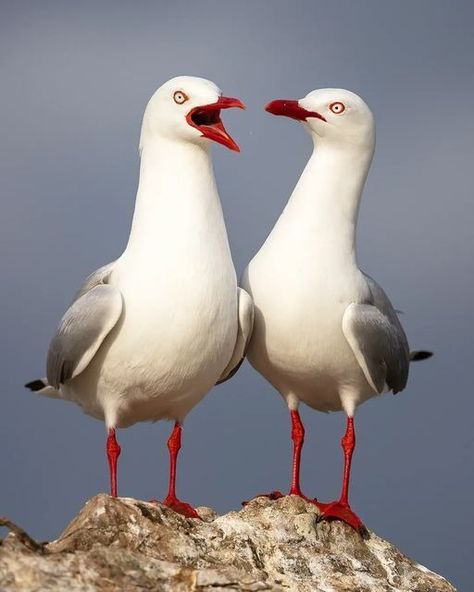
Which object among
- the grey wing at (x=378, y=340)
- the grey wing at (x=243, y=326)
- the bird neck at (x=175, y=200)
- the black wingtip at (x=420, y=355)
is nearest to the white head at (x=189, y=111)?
the bird neck at (x=175, y=200)

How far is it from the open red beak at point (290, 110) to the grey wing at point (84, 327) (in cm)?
215

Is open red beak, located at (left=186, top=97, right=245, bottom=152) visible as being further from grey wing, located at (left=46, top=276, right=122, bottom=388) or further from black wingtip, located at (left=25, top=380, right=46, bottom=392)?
black wingtip, located at (left=25, top=380, right=46, bottom=392)

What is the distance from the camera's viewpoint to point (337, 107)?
11016 millimetres

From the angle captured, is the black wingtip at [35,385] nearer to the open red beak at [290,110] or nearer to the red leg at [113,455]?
the red leg at [113,455]

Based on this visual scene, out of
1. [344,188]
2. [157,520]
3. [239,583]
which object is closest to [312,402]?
[344,188]

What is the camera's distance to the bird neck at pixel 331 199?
10.8m

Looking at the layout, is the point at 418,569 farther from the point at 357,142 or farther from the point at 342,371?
the point at 357,142

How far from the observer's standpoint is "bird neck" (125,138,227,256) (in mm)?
10102

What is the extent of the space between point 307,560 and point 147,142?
147 inches

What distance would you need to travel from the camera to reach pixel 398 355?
439 inches

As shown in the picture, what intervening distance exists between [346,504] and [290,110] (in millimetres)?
3438

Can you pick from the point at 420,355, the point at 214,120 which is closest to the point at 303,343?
the point at 214,120

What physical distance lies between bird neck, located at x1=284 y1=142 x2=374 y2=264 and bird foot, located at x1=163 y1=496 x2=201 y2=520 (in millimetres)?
2413

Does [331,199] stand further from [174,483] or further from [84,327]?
[174,483]
